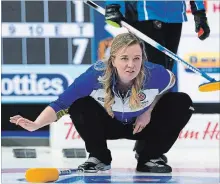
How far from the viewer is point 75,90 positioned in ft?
9.52

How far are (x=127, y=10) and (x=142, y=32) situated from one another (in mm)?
132

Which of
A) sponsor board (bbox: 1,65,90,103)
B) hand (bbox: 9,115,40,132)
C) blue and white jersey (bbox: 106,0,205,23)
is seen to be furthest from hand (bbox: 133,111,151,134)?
sponsor board (bbox: 1,65,90,103)

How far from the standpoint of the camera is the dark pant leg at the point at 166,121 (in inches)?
120

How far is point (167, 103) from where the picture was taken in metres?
3.05

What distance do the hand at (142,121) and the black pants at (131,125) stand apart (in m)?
0.05

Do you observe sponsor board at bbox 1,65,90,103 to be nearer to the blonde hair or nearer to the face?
the blonde hair

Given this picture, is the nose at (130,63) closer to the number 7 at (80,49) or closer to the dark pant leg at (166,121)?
the dark pant leg at (166,121)

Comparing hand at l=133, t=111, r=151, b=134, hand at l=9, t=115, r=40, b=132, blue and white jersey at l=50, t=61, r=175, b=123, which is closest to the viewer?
hand at l=9, t=115, r=40, b=132

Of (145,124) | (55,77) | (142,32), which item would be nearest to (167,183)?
(145,124)

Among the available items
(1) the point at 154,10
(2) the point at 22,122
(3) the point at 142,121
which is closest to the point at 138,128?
(3) the point at 142,121

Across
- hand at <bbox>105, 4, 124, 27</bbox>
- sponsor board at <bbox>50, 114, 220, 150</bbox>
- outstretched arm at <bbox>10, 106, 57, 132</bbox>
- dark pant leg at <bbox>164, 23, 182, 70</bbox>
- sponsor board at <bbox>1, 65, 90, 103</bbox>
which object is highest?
hand at <bbox>105, 4, 124, 27</bbox>

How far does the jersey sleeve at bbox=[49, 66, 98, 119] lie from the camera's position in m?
2.89

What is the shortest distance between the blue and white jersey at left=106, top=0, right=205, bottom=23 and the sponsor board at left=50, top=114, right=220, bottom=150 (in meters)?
1.27

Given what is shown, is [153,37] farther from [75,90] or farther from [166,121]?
[75,90]
